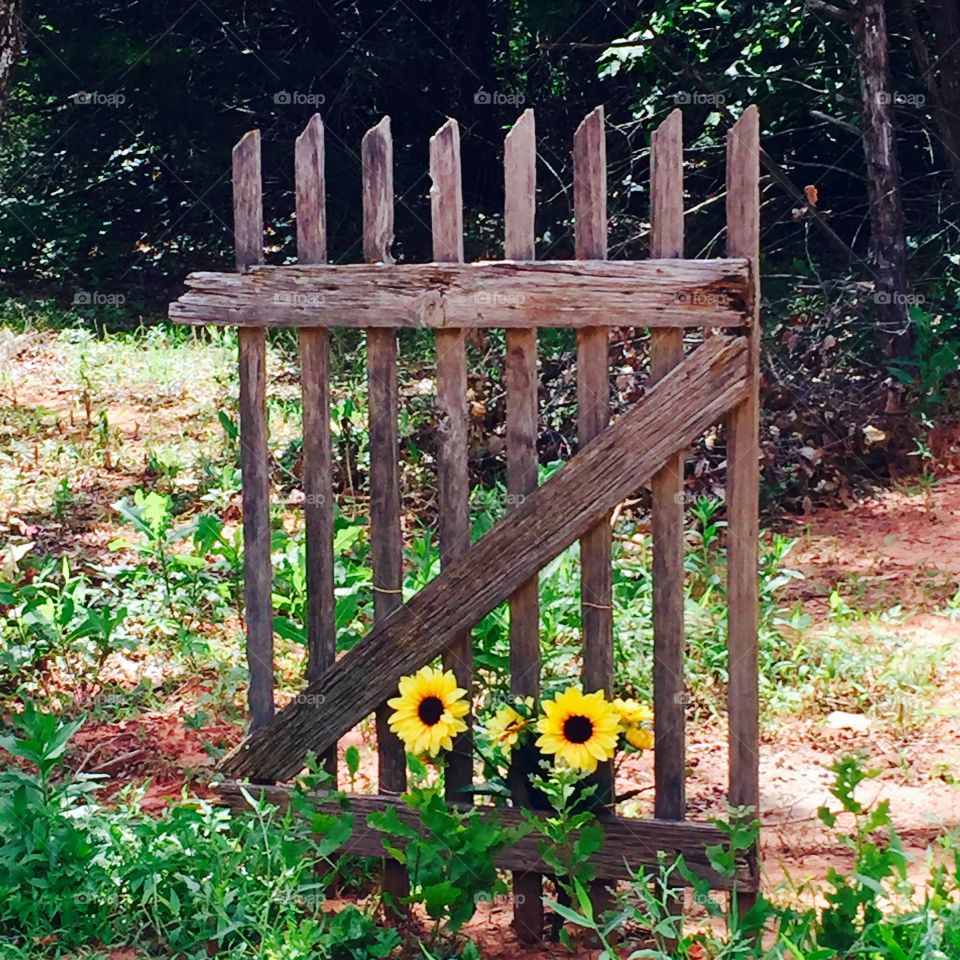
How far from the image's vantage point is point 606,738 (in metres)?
3.22

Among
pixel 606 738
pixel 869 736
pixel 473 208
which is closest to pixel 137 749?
pixel 606 738

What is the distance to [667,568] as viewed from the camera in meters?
3.27

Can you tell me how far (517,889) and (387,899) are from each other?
32 cm

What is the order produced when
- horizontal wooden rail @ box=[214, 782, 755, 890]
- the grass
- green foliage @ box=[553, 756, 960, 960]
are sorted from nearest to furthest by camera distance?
1. green foliage @ box=[553, 756, 960, 960]
2. horizontal wooden rail @ box=[214, 782, 755, 890]
3. the grass

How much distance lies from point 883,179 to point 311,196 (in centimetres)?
522

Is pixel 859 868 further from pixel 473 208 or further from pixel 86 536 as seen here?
pixel 473 208

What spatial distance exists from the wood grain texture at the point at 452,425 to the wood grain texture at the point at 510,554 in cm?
7

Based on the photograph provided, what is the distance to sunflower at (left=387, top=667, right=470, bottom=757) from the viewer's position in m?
3.31

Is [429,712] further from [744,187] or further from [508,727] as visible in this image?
[744,187]

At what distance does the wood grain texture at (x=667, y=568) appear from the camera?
3.20 meters

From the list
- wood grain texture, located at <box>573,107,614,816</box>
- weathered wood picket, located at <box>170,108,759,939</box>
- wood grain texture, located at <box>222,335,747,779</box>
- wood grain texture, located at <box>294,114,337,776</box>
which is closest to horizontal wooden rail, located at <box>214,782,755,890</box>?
weathered wood picket, located at <box>170,108,759,939</box>

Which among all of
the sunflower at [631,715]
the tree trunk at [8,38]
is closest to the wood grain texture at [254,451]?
the sunflower at [631,715]

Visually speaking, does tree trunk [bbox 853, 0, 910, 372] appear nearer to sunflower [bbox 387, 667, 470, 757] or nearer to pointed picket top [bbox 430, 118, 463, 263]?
pointed picket top [bbox 430, 118, 463, 263]

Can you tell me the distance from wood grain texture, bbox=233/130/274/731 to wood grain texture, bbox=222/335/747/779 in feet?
0.46
